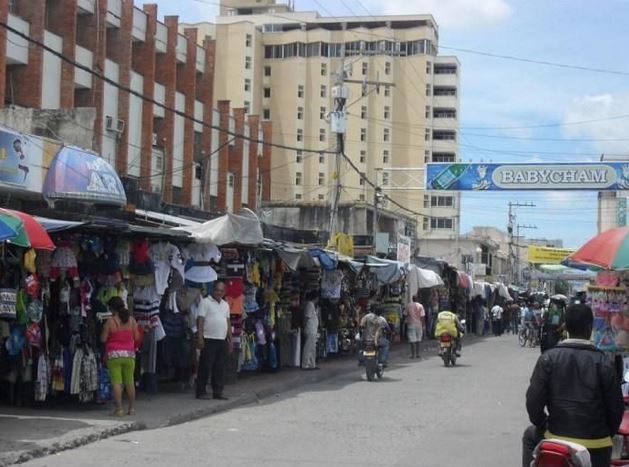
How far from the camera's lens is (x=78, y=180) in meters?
17.5

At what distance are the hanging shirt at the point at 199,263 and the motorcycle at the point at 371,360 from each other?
514 centimetres

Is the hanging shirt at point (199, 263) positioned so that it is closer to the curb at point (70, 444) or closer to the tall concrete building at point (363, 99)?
the curb at point (70, 444)

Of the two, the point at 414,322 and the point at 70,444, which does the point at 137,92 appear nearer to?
the point at 414,322

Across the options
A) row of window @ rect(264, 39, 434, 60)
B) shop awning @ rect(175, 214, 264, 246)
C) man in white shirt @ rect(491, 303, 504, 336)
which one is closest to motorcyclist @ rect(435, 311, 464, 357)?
shop awning @ rect(175, 214, 264, 246)

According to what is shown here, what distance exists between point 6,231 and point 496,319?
39770 mm

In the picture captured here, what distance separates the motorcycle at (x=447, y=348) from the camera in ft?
78.6

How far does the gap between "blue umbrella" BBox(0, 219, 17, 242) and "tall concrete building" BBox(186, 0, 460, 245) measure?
284ft

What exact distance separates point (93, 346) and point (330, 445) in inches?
159

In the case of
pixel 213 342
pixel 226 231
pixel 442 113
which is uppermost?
pixel 442 113

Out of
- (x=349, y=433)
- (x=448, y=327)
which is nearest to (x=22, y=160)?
(x=349, y=433)

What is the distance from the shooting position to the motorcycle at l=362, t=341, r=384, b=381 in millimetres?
19734

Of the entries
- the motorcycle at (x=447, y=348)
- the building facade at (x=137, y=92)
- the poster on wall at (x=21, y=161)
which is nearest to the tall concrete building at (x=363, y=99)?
the building facade at (x=137, y=92)

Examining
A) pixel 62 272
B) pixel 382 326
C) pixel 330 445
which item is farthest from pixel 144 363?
pixel 382 326

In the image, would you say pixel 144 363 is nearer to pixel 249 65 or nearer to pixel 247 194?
pixel 247 194
